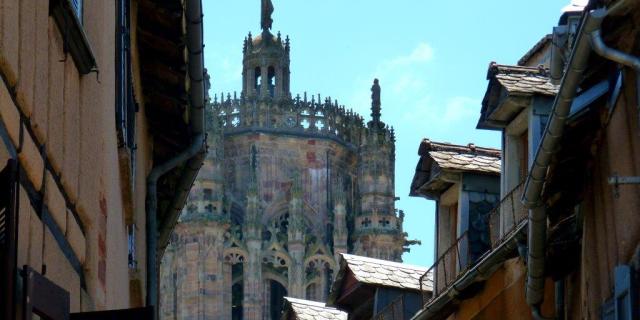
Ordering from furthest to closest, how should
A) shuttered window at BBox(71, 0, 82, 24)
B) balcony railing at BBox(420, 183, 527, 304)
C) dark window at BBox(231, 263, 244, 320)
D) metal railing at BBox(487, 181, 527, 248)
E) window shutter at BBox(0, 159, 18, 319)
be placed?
dark window at BBox(231, 263, 244, 320)
balcony railing at BBox(420, 183, 527, 304)
metal railing at BBox(487, 181, 527, 248)
shuttered window at BBox(71, 0, 82, 24)
window shutter at BBox(0, 159, 18, 319)

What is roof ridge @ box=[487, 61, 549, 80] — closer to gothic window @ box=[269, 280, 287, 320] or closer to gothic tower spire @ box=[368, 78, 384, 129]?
gothic window @ box=[269, 280, 287, 320]

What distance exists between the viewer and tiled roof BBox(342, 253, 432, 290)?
820 inches

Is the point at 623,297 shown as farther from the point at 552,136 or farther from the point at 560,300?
the point at 560,300

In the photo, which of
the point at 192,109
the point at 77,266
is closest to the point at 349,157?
the point at 192,109

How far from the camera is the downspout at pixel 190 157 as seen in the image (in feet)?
41.4

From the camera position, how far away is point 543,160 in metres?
9.44

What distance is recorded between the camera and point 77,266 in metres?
7.53

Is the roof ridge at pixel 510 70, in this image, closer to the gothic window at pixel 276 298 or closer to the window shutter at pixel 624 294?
the window shutter at pixel 624 294

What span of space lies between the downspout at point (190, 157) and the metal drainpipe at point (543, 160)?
3.07 meters

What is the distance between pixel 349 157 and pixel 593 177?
245ft

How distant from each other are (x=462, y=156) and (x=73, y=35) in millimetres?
10203

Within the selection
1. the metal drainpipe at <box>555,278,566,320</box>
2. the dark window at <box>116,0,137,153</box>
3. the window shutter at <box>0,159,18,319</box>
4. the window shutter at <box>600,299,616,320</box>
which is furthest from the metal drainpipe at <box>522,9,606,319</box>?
the window shutter at <box>0,159,18,319</box>

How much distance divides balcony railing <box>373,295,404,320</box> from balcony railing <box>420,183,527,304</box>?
77 centimetres

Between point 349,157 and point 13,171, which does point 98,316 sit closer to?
point 13,171
